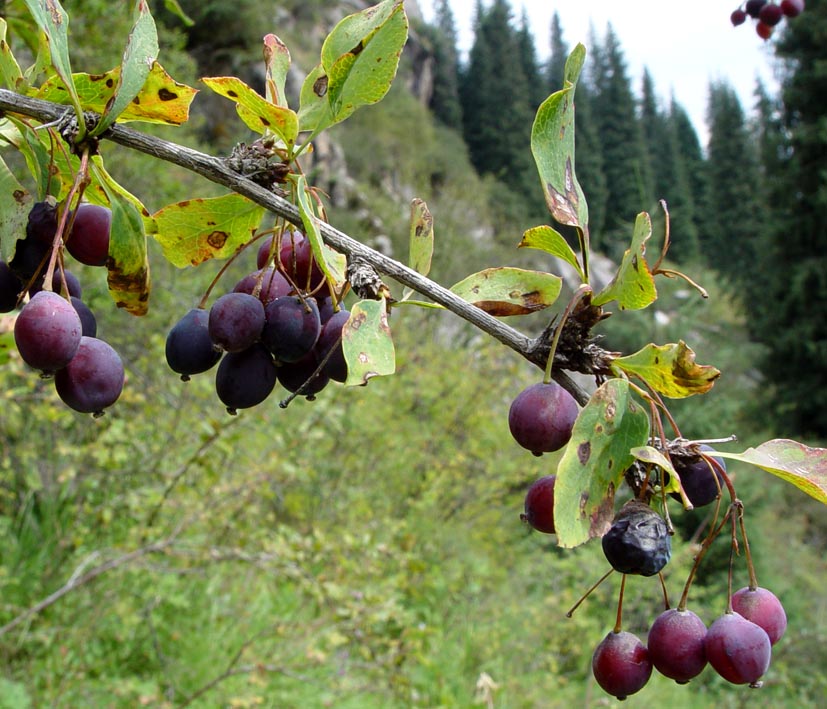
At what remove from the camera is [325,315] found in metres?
0.75

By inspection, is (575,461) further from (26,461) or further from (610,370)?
(26,461)

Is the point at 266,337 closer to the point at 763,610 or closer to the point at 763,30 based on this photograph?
the point at 763,610

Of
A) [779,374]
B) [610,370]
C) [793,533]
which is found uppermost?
[610,370]

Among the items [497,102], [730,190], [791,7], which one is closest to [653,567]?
[791,7]

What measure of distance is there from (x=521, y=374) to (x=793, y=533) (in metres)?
6.25

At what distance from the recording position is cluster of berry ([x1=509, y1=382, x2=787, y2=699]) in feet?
1.90

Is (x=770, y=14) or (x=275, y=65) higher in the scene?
(x=770, y=14)

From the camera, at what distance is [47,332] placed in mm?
569

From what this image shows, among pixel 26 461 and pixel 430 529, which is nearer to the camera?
pixel 26 461

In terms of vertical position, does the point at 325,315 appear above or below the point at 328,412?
above

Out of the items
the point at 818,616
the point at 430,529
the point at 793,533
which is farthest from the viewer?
the point at 793,533

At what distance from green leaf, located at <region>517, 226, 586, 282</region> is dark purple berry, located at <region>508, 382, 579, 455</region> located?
0.12 m

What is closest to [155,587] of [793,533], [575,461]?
[575,461]

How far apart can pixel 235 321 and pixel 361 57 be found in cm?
25
